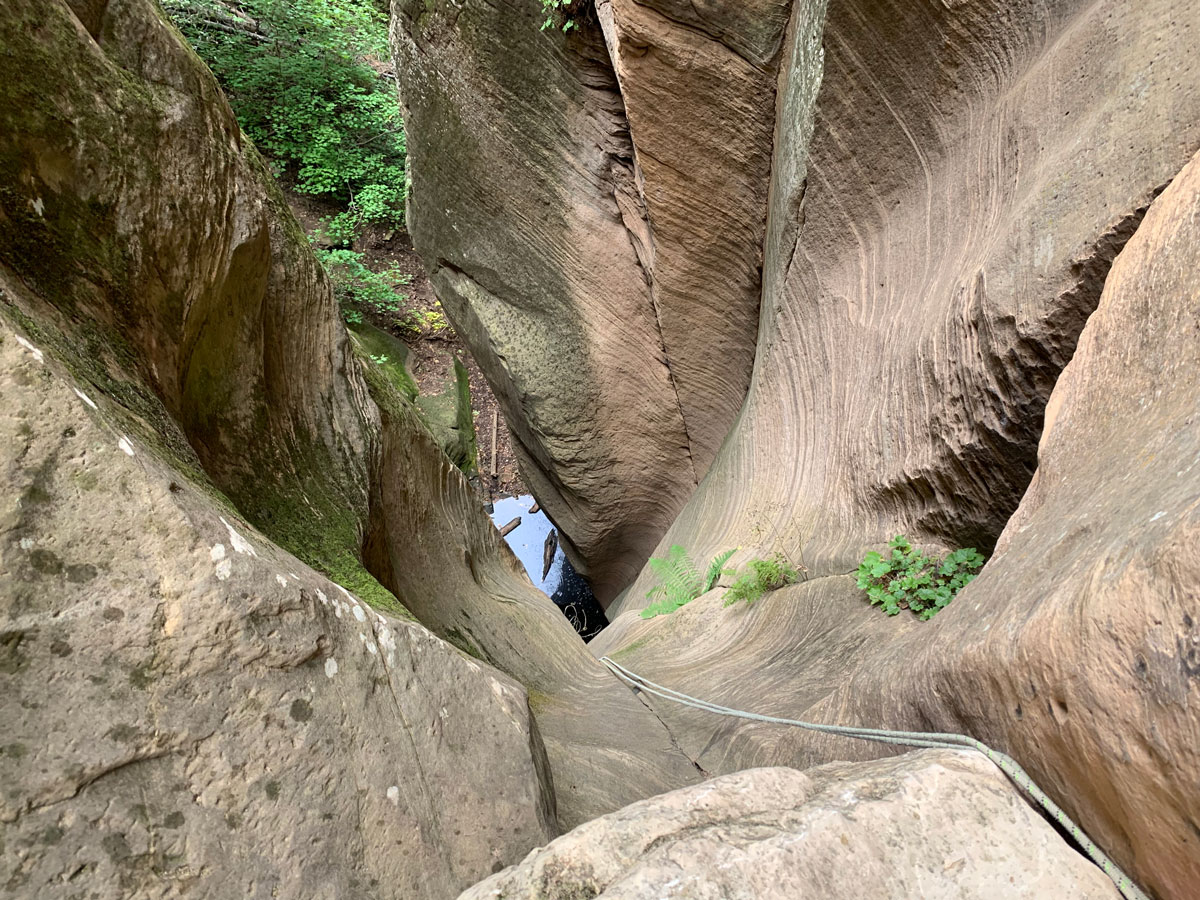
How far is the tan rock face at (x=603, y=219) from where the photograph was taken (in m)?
5.45

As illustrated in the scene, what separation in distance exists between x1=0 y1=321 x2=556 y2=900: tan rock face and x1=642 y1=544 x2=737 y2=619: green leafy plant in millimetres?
3264

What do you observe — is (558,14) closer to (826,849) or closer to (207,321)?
(207,321)

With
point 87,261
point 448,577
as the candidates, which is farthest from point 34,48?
point 448,577

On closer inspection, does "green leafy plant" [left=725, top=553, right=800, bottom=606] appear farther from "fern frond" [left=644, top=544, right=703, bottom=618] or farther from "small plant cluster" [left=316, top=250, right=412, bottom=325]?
"small plant cluster" [left=316, top=250, right=412, bottom=325]

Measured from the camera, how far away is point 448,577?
15.1 feet

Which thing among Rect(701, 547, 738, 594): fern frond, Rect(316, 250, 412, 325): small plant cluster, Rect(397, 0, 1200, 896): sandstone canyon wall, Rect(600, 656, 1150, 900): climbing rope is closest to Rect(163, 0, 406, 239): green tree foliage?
Rect(316, 250, 412, 325): small plant cluster

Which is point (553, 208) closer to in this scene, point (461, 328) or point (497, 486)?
point (461, 328)

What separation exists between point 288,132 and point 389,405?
1043 centimetres

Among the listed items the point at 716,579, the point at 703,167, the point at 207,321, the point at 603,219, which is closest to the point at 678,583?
the point at 716,579

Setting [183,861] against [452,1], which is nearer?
[183,861]

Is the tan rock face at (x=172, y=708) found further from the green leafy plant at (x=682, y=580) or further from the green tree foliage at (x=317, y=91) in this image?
the green tree foliage at (x=317, y=91)

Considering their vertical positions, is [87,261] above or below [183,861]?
above

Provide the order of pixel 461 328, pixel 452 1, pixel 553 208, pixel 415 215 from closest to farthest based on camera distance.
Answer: pixel 452 1 < pixel 553 208 < pixel 415 215 < pixel 461 328

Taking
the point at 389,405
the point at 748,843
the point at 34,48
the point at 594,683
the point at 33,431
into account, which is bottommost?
the point at 594,683
